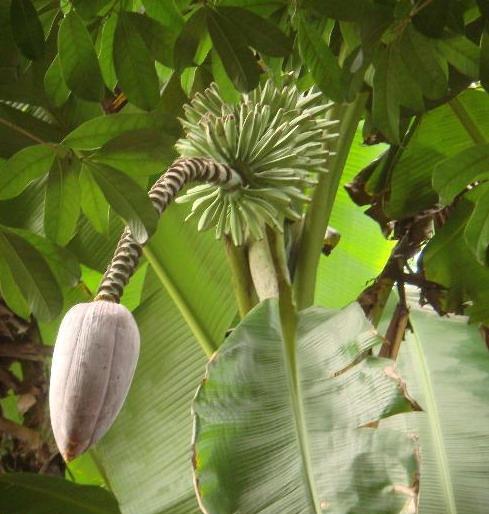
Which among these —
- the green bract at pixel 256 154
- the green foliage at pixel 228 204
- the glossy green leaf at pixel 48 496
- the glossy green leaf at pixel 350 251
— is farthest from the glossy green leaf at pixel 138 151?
the glossy green leaf at pixel 350 251

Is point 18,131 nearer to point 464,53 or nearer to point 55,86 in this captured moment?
point 55,86

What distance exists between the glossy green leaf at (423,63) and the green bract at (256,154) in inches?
6.4

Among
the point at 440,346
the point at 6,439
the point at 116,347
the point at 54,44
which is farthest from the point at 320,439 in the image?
the point at 6,439

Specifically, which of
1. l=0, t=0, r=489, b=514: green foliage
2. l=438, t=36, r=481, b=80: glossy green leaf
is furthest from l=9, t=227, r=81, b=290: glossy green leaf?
l=438, t=36, r=481, b=80: glossy green leaf

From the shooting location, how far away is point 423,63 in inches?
27.7

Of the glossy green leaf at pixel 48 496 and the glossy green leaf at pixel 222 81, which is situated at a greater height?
the glossy green leaf at pixel 222 81

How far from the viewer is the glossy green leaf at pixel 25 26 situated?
0.62 m

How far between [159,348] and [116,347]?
0.72 meters

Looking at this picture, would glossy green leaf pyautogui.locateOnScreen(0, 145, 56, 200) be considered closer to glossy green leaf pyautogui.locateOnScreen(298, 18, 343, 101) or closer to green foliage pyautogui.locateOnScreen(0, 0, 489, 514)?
green foliage pyautogui.locateOnScreen(0, 0, 489, 514)

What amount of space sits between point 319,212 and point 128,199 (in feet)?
1.35

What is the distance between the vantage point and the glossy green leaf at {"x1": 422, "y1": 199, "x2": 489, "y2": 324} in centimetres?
122

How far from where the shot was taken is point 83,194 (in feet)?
2.46

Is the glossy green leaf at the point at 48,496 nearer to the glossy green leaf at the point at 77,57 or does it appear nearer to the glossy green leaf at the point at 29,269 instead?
the glossy green leaf at the point at 29,269

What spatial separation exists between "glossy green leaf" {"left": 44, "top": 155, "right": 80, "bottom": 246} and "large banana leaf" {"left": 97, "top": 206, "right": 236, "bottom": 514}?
17.2 inches
